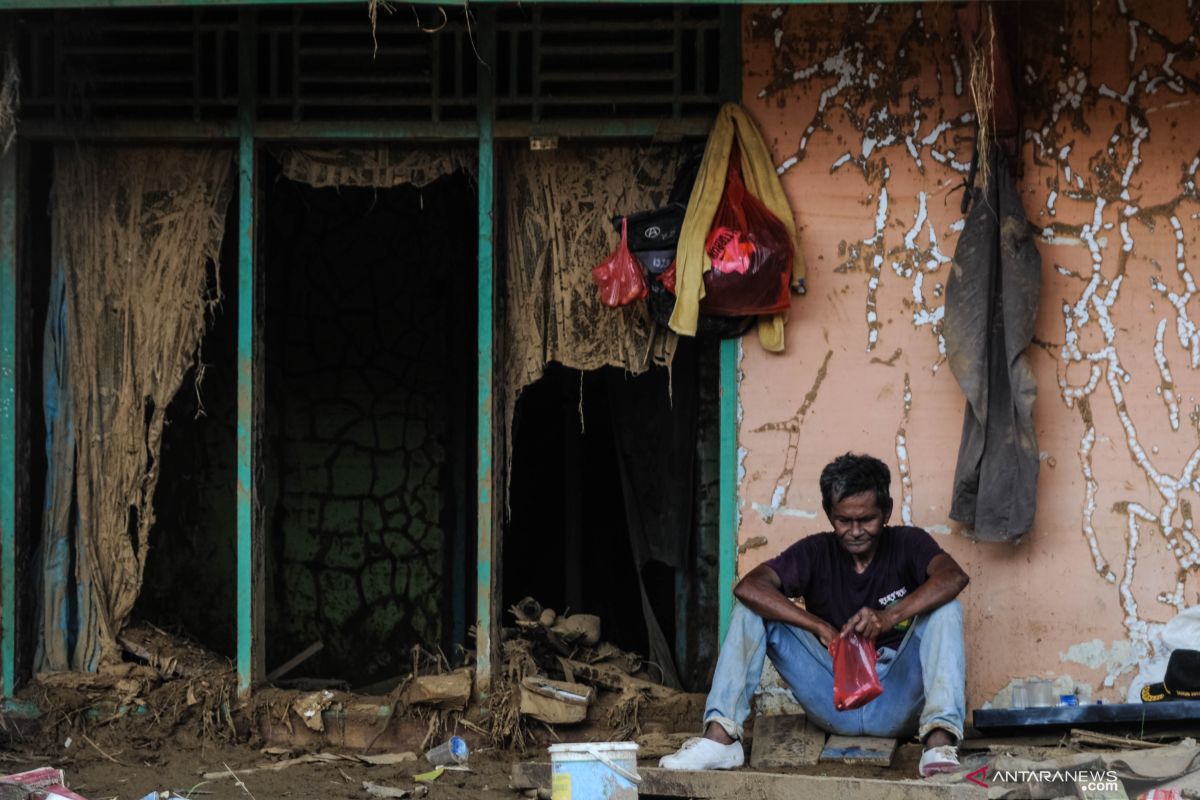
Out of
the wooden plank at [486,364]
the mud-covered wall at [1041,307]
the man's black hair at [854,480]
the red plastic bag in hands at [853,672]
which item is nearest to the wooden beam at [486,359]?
the wooden plank at [486,364]

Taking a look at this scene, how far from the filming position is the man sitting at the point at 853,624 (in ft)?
16.0

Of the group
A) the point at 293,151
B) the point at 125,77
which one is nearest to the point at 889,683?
the point at 293,151

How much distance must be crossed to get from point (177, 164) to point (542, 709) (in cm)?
259

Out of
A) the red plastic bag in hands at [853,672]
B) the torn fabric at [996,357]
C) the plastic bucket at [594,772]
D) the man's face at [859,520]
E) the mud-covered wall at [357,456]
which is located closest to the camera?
the plastic bucket at [594,772]

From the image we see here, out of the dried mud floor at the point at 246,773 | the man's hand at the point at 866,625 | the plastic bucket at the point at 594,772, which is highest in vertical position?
the man's hand at the point at 866,625

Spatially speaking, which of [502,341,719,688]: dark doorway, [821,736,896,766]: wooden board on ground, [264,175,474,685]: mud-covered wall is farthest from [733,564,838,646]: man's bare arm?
[264,175,474,685]: mud-covered wall

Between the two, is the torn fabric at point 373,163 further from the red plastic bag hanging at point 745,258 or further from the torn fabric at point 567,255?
the red plastic bag hanging at point 745,258

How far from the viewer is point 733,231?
5.46 m

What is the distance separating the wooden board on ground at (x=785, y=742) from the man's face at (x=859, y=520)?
2.20 ft

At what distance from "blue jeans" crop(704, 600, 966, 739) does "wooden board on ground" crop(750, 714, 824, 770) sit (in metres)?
0.08

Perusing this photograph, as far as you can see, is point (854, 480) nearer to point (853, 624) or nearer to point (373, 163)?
point (853, 624)

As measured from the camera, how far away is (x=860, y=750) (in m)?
5.01

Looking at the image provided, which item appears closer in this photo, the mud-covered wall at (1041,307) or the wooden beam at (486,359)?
the mud-covered wall at (1041,307)

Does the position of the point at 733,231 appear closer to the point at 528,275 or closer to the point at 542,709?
the point at 528,275
